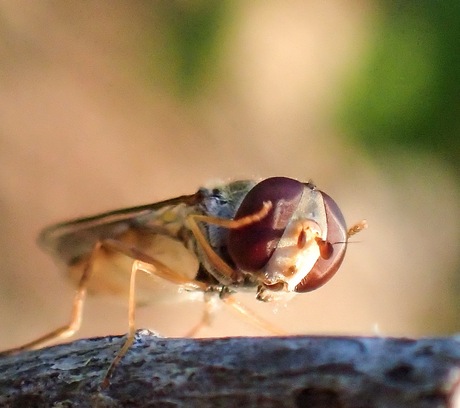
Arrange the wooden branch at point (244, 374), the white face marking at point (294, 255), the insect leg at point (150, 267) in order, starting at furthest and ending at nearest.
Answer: the insect leg at point (150, 267) < the white face marking at point (294, 255) < the wooden branch at point (244, 374)

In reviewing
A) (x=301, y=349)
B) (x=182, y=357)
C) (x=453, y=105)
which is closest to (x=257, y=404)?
(x=301, y=349)

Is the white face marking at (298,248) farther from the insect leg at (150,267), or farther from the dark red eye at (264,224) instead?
the insect leg at (150,267)

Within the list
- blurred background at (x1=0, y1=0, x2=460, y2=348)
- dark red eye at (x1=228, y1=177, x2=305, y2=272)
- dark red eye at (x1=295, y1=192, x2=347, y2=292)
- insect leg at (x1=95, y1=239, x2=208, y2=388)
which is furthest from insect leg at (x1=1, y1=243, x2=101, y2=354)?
blurred background at (x1=0, y1=0, x2=460, y2=348)

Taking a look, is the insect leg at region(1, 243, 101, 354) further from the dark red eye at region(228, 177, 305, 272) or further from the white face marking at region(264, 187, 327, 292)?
the white face marking at region(264, 187, 327, 292)

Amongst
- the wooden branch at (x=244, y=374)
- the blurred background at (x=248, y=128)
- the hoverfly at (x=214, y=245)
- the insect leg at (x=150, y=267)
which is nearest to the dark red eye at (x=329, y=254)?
the hoverfly at (x=214, y=245)

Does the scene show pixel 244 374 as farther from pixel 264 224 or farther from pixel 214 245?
pixel 214 245

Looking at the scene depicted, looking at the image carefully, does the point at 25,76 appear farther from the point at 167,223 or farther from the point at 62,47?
the point at 167,223
